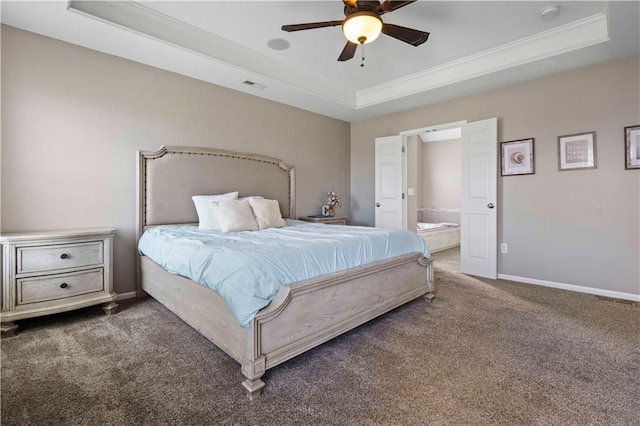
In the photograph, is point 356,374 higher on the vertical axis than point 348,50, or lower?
lower

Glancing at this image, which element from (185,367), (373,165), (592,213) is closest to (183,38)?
(185,367)

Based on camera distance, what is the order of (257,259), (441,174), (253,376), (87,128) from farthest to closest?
(441,174), (87,128), (257,259), (253,376)

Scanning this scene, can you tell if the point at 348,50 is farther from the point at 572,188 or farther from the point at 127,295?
the point at 127,295

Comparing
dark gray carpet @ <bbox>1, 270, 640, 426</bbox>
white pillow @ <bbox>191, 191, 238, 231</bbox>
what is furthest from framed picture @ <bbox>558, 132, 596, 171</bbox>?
white pillow @ <bbox>191, 191, 238, 231</bbox>

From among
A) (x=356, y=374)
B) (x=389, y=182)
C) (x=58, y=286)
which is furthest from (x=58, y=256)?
(x=389, y=182)

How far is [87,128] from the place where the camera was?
2.95 m

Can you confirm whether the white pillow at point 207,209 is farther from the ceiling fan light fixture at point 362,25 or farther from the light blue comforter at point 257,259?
the ceiling fan light fixture at point 362,25

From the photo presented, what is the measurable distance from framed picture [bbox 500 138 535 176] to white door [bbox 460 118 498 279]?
11 cm

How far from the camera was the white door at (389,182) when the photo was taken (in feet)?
16.6

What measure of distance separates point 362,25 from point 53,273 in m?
3.09

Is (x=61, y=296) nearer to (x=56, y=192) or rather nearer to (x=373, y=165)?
(x=56, y=192)

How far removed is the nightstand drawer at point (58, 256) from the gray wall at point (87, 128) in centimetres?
46

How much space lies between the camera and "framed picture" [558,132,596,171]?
3.36 metres

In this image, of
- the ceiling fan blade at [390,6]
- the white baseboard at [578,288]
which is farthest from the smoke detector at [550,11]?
the white baseboard at [578,288]
